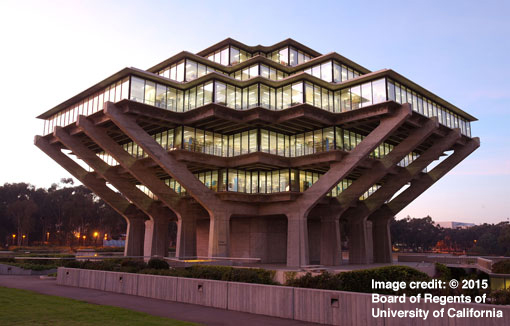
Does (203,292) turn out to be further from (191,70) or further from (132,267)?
(191,70)

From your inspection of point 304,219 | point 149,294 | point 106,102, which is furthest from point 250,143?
point 149,294

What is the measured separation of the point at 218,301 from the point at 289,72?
39.4 meters

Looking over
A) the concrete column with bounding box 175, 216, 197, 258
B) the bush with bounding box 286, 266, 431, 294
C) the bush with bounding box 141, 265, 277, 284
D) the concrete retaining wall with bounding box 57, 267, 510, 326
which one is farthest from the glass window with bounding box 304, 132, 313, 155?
the concrete retaining wall with bounding box 57, 267, 510, 326

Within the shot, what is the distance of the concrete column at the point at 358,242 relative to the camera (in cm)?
5156

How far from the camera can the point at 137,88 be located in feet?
136

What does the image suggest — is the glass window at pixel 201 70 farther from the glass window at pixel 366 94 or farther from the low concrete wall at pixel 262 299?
the low concrete wall at pixel 262 299

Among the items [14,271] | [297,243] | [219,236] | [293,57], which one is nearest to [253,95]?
[293,57]

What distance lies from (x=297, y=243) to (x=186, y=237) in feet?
42.3

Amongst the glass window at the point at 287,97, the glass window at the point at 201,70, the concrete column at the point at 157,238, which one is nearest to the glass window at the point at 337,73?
the glass window at the point at 287,97

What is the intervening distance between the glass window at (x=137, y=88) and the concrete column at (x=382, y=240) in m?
32.7

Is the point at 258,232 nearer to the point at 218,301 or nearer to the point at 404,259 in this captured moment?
the point at 404,259

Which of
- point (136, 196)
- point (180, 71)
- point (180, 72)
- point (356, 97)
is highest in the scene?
point (180, 71)

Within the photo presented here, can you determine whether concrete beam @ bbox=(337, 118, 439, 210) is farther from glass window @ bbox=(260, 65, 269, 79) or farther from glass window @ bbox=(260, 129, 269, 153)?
glass window @ bbox=(260, 65, 269, 79)

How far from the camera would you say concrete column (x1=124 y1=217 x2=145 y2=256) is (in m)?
56.3
